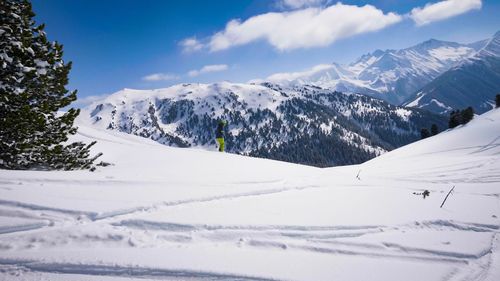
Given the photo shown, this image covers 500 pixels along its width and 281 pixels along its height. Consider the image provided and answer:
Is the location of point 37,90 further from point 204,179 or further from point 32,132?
point 204,179

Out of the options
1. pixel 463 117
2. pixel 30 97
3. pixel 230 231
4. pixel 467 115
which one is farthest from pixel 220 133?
pixel 463 117

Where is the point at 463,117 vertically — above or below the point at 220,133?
above

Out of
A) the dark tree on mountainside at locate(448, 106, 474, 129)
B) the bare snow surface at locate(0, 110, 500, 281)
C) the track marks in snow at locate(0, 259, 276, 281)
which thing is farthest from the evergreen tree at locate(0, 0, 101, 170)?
the dark tree on mountainside at locate(448, 106, 474, 129)

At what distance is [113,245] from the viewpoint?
5895mm

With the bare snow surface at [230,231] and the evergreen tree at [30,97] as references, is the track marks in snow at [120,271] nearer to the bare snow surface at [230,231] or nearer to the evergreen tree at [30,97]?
the bare snow surface at [230,231]

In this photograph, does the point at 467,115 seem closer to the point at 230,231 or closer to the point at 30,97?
the point at 230,231

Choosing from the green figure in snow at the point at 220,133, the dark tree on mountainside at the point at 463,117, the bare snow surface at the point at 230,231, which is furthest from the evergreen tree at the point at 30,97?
the dark tree on mountainside at the point at 463,117

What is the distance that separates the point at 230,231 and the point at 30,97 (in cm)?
1079

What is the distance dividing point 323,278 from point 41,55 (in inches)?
538

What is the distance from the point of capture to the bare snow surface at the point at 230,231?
211 inches

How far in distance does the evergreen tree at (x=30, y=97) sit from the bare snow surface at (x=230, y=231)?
322cm

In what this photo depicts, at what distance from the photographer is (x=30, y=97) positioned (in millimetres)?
11828

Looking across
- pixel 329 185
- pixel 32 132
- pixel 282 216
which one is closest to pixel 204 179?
pixel 282 216

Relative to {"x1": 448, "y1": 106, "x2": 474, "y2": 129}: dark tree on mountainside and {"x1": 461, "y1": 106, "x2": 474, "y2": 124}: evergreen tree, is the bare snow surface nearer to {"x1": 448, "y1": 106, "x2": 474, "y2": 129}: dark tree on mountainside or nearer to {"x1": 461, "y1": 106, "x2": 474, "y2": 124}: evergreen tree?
{"x1": 461, "y1": 106, "x2": 474, "y2": 124}: evergreen tree
